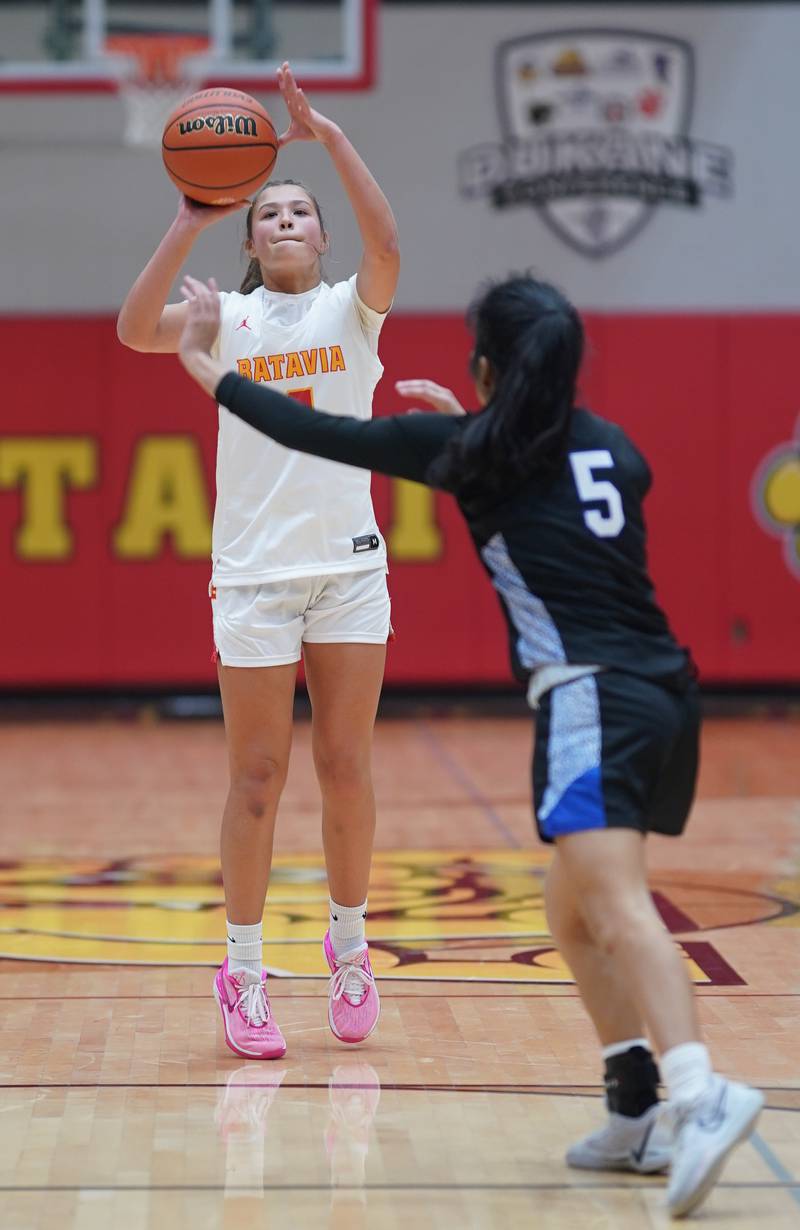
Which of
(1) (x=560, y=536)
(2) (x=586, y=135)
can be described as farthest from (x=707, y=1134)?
(2) (x=586, y=135)

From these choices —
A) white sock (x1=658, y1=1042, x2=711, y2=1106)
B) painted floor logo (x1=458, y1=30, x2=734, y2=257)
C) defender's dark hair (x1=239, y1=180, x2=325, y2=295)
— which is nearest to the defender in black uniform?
white sock (x1=658, y1=1042, x2=711, y2=1106)

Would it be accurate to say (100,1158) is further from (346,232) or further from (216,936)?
(346,232)

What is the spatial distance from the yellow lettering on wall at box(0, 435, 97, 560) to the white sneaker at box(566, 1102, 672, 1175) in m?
8.59

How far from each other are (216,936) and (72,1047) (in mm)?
1210

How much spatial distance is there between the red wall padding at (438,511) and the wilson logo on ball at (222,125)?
6.99 m

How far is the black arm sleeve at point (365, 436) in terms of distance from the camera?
9.60 feet

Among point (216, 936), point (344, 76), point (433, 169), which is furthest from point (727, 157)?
point (216, 936)

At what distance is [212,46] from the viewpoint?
9883 millimetres

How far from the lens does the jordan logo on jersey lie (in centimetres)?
379

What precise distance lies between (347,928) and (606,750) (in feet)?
4.11

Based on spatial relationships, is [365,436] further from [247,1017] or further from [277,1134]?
[247,1017]

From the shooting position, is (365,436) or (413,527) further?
(413,527)

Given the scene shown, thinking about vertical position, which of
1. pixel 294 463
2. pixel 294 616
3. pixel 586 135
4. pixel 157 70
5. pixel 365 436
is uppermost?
pixel 157 70

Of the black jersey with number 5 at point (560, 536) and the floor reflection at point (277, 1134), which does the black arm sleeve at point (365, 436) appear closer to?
the black jersey with number 5 at point (560, 536)
